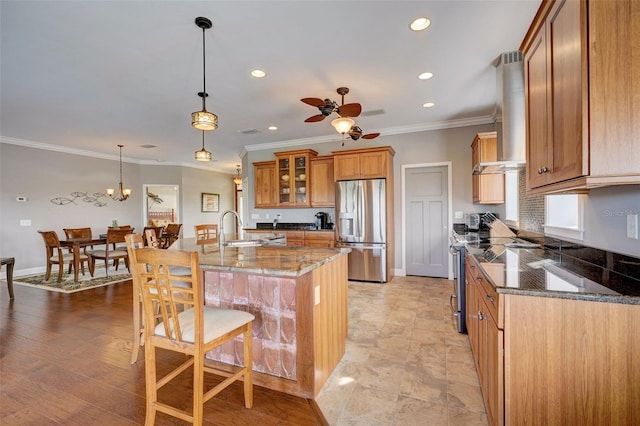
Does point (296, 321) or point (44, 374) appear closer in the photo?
point (296, 321)

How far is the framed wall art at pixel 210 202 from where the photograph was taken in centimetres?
895

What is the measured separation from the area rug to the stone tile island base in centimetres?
393

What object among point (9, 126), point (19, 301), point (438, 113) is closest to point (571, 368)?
point (438, 113)

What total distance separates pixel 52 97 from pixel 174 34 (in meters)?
2.57

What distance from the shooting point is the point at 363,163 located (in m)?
4.92

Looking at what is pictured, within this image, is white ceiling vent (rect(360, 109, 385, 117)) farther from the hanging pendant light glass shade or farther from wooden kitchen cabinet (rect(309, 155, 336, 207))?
the hanging pendant light glass shade

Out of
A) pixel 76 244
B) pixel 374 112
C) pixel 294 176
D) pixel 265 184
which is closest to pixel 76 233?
pixel 76 244

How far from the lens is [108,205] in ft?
23.6

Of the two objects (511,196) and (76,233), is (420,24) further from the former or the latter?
(76,233)

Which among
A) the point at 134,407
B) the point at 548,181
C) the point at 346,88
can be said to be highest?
the point at 346,88

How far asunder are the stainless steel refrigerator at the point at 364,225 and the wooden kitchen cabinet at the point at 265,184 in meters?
1.61

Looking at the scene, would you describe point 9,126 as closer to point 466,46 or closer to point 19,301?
point 19,301

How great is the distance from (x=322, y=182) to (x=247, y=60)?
2910 millimetres

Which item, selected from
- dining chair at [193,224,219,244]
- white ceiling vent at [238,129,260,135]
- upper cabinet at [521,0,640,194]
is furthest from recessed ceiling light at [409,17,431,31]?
white ceiling vent at [238,129,260,135]
